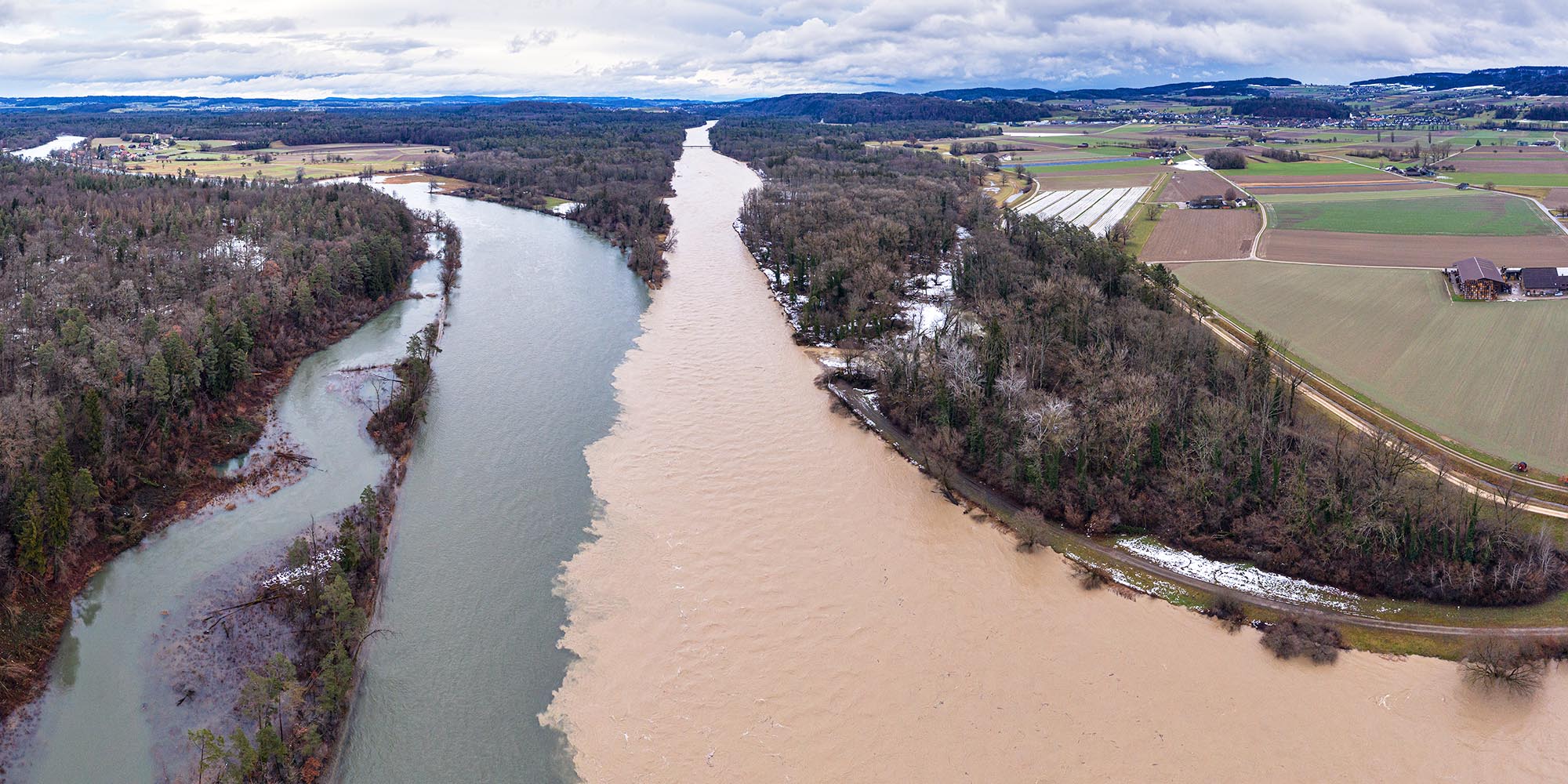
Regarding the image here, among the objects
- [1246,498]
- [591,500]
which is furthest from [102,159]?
[1246,498]

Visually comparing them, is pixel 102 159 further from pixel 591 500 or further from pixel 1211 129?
pixel 1211 129

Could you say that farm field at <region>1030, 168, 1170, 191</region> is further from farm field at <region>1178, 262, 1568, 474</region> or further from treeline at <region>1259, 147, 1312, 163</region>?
farm field at <region>1178, 262, 1568, 474</region>

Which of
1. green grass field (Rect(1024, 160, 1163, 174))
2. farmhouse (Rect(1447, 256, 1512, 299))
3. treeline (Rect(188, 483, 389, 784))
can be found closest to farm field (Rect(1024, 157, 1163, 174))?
green grass field (Rect(1024, 160, 1163, 174))

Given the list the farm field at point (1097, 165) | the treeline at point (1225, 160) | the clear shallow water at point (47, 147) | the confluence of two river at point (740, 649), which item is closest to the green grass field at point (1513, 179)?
the treeline at point (1225, 160)

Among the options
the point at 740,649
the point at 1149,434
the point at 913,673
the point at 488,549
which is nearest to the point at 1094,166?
the point at 1149,434

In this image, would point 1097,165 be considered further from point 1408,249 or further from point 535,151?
point 535,151
